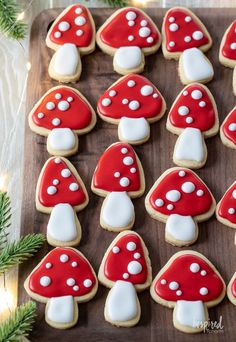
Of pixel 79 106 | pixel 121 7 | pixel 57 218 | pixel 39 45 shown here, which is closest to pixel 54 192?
pixel 57 218

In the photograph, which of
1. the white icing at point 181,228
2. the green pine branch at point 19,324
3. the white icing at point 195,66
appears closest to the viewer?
the green pine branch at point 19,324

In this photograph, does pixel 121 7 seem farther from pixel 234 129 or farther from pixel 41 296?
pixel 41 296

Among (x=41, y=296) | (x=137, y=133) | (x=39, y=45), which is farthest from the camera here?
(x=39, y=45)

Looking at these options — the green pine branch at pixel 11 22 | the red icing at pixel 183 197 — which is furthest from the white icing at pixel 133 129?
the green pine branch at pixel 11 22

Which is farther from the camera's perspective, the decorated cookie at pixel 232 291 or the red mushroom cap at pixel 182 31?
the red mushroom cap at pixel 182 31

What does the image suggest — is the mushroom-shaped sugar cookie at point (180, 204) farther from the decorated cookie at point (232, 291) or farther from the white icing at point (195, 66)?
the white icing at point (195, 66)

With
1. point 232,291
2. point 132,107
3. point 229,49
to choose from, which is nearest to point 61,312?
point 232,291

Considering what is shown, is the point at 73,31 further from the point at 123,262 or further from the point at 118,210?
the point at 123,262
